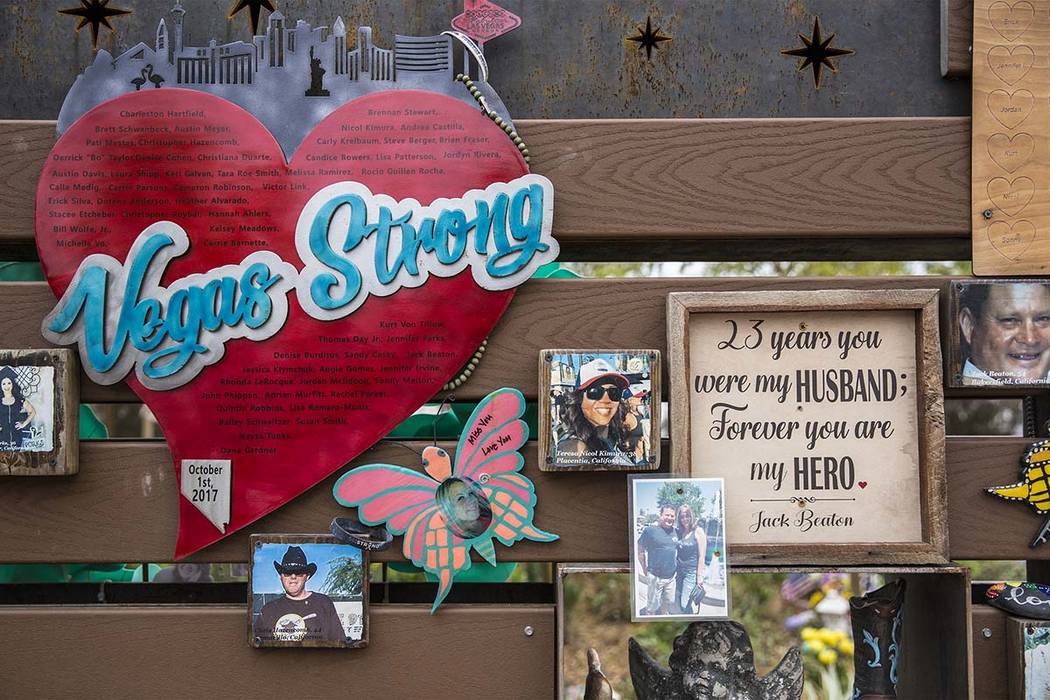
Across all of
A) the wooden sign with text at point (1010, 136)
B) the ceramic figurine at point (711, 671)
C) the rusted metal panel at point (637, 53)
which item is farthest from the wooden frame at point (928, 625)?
the rusted metal panel at point (637, 53)

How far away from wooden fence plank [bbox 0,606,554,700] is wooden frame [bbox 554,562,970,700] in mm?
110

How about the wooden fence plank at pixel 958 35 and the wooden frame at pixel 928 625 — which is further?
the wooden fence plank at pixel 958 35

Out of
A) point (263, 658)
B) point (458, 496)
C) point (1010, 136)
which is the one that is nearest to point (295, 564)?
point (263, 658)

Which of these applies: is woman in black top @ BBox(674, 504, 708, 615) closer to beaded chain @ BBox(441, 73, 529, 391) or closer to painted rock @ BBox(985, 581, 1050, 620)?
beaded chain @ BBox(441, 73, 529, 391)

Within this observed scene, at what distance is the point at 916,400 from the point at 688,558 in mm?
519

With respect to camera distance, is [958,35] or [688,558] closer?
[688,558]

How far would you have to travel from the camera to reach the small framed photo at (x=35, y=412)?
5.66 ft

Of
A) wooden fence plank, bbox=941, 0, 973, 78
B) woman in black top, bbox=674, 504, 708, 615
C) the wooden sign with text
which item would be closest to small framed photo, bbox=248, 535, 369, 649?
woman in black top, bbox=674, 504, 708, 615

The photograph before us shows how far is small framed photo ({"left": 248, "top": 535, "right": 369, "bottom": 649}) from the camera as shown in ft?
5.72

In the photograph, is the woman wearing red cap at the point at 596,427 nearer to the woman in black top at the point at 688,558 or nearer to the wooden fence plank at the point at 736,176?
the woman in black top at the point at 688,558

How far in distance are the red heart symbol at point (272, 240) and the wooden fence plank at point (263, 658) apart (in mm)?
191

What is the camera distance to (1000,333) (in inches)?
69.6

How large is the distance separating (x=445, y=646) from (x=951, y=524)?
983 millimetres

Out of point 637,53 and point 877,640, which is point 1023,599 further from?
point 637,53
